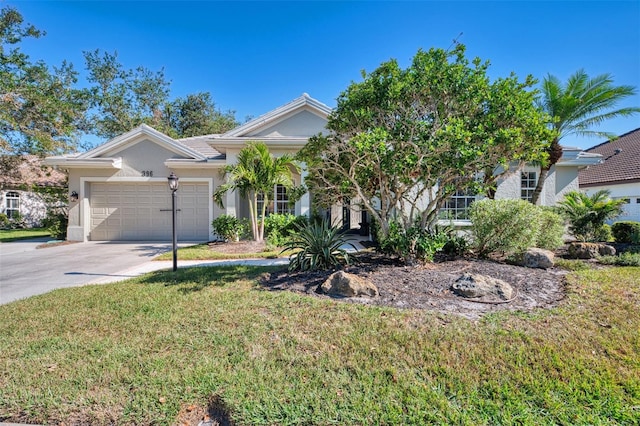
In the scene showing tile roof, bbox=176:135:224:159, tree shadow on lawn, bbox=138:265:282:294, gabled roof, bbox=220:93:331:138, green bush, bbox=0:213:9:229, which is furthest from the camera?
green bush, bbox=0:213:9:229

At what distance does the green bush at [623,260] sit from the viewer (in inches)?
270

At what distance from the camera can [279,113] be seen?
1278 centimetres

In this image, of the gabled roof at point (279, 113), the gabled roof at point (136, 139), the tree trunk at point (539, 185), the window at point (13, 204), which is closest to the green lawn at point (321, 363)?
the tree trunk at point (539, 185)

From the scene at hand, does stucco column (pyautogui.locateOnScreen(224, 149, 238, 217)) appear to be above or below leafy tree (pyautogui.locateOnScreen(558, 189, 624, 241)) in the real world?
above

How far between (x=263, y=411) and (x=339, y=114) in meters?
5.35

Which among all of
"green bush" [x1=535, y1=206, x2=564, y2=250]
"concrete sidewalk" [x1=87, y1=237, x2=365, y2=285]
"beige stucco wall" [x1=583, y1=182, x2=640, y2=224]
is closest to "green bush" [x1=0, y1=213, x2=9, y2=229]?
"concrete sidewalk" [x1=87, y1=237, x2=365, y2=285]

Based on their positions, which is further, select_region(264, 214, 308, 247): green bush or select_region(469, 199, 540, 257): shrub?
select_region(264, 214, 308, 247): green bush

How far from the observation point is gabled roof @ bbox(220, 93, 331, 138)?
500 inches

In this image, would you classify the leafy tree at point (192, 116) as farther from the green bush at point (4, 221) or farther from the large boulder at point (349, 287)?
the large boulder at point (349, 287)

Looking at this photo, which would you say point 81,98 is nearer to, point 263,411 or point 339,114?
point 339,114

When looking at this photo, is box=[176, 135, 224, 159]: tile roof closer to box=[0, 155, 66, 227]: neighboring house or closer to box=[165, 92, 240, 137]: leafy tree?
box=[0, 155, 66, 227]: neighboring house

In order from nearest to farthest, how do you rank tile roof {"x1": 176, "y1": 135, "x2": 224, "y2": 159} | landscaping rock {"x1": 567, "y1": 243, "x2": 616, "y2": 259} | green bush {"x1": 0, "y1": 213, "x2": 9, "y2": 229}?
landscaping rock {"x1": 567, "y1": 243, "x2": 616, "y2": 259}, tile roof {"x1": 176, "y1": 135, "x2": 224, "y2": 159}, green bush {"x1": 0, "y1": 213, "x2": 9, "y2": 229}

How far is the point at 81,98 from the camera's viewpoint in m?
23.8

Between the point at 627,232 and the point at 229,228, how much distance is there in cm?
1451
